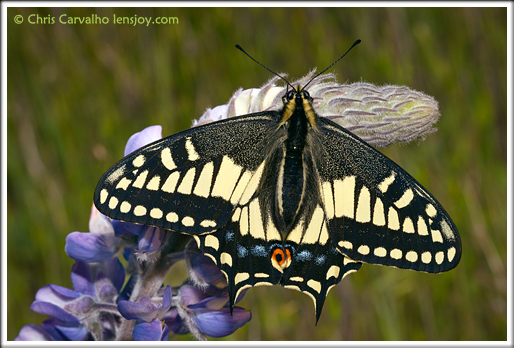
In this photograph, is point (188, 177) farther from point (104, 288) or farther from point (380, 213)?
point (380, 213)

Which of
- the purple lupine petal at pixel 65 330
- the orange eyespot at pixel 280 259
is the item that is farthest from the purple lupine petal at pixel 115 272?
the orange eyespot at pixel 280 259

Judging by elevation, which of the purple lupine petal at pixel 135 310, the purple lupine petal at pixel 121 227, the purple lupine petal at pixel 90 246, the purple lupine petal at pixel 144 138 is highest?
the purple lupine petal at pixel 144 138

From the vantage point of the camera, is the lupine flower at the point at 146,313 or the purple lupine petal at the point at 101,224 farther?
the purple lupine petal at the point at 101,224

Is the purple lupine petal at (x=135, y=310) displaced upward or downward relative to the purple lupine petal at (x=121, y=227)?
downward

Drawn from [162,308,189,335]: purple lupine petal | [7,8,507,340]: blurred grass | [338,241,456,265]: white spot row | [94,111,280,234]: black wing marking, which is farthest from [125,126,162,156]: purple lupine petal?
[7,8,507,340]: blurred grass

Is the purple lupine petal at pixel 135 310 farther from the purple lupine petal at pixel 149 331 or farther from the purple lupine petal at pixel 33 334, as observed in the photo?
the purple lupine petal at pixel 33 334

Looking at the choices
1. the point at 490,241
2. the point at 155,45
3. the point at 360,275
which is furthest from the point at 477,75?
the point at 155,45

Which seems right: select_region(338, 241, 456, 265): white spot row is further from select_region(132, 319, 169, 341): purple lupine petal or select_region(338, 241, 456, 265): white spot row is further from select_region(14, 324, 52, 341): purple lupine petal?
select_region(14, 324, 52, 341): purple lupine petal
